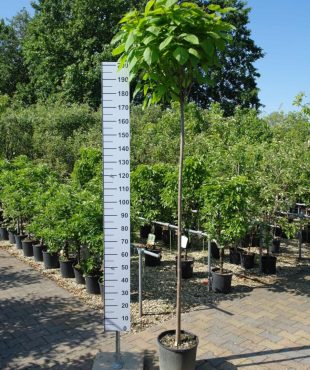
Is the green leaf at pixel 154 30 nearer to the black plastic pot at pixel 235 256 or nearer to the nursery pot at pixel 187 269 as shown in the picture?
the nursery pot at pixel 187 269

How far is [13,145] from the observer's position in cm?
1773

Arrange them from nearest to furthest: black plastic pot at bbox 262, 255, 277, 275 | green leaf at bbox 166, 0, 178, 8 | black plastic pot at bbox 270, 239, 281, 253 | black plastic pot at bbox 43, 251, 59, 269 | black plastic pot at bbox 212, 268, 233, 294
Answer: green leaf at bbox 166, 0, 178, 8 < black plastic pot at bbox 212, 268, 233, 294 < black plastic pot at bbox 262, 255, 277, 275 < black plastic pot at bbox 43, 251, 59, 269 < black plastic pot at bbox 270, 239, 281, 253

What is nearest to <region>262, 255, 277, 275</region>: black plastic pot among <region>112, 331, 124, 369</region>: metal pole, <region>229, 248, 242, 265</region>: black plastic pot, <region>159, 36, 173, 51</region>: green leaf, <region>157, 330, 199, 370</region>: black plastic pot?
<region>229, 248, 242, 265</region>: black plastic pot

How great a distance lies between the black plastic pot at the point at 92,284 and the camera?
7386 millimetres

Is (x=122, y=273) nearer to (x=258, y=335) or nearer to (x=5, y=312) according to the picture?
(x=258, y=335)

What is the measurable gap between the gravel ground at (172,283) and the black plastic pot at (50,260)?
0.12m

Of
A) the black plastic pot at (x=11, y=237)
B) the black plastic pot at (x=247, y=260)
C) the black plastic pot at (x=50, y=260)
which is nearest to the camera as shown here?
the black plastic pot at (x=50, y=260)

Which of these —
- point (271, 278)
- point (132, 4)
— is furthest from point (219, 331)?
point (132, 4)

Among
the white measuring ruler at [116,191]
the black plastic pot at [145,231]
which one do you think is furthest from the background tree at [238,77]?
the white measuring ruler at [116,191]

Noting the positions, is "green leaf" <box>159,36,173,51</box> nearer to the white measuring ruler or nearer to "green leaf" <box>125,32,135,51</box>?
"green leaf" <box>125,32,135,51</box>

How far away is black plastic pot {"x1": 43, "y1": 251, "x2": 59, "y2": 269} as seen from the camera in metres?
8.85

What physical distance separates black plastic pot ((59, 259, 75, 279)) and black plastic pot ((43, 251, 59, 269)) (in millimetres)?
539

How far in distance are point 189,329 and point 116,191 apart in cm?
278

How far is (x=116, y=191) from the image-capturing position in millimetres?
4613
